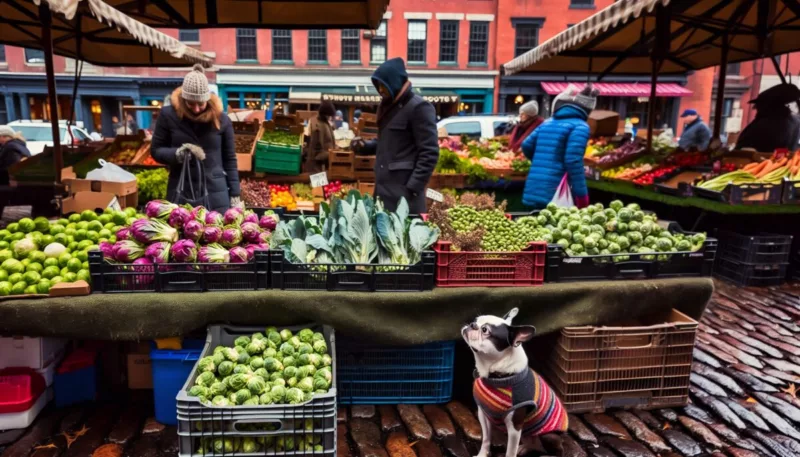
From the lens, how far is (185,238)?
3.13 m

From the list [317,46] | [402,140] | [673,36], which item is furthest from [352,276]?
[317,46]

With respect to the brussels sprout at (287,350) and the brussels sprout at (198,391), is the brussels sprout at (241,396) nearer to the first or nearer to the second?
the brussels sprout at (198,391)

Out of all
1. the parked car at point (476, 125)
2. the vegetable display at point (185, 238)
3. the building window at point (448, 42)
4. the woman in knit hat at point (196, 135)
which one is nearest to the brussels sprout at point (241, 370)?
the vegetable display at point (185, 238)

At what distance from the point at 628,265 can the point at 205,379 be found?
2.44 m

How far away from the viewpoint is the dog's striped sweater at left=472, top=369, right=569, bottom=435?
2.54 meters

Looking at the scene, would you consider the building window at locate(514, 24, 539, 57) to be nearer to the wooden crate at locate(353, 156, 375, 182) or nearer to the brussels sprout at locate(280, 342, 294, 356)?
the wooden crate at locate(353, 156, 375, 182)

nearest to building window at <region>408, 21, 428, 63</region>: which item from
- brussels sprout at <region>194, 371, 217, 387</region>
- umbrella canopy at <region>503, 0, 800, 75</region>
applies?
umbrella canopy at <region>503, 0, 800, 75</region>

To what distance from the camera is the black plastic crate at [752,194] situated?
18.3 feet

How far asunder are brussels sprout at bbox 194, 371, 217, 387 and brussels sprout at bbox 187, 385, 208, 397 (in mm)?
57

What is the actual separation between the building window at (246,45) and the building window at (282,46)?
81cm

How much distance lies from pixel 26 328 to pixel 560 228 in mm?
3020

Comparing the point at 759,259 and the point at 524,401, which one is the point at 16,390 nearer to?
the point at 524,401

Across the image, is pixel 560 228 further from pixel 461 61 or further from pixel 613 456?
pixel 461 61

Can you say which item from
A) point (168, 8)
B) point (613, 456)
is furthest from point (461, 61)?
point (613, 456)
